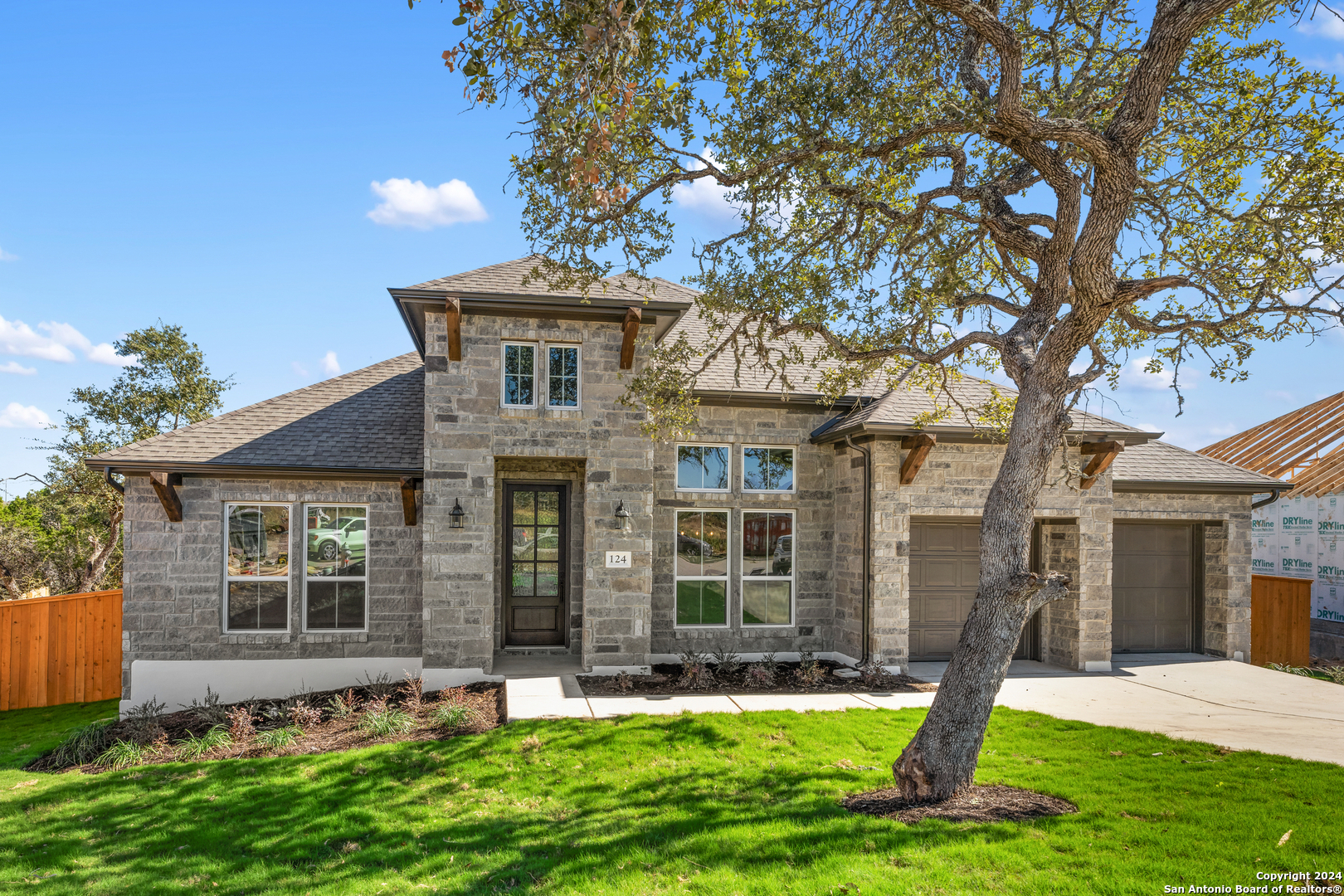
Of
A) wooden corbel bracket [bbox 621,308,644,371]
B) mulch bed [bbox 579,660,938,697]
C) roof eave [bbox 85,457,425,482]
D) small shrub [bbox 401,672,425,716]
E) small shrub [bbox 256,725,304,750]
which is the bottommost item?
small shrub [bbox 256,725,304,750]

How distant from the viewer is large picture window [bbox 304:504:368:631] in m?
10.2

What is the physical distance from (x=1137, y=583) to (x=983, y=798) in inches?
337

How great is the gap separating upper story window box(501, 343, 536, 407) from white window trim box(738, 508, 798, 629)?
12.2ft

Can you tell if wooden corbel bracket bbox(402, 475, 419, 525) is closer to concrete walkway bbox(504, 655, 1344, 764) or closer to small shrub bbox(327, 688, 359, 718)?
→ small shrub bbox(327, 688, 359, 718)

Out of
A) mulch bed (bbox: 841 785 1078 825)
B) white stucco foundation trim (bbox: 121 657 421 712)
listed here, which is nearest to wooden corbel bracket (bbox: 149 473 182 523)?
white stucco foundation trim (bbox: 121 657 421 712)

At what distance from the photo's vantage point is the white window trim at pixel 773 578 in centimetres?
1098

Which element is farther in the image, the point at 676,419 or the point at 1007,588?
the point at 676,419

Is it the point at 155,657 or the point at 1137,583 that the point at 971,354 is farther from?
the point at 155,657

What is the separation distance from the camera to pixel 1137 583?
1216 cm

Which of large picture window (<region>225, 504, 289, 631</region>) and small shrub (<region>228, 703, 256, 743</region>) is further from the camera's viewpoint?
large picture window (<region>225, 504, 289, 631</region>)

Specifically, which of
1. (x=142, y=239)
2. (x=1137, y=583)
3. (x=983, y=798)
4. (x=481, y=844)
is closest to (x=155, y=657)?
(x=481, y=844)

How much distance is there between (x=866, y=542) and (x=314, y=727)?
7.33 m

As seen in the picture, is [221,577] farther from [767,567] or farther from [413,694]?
[767,567]

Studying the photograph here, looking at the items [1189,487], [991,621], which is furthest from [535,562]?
[1189,487]
